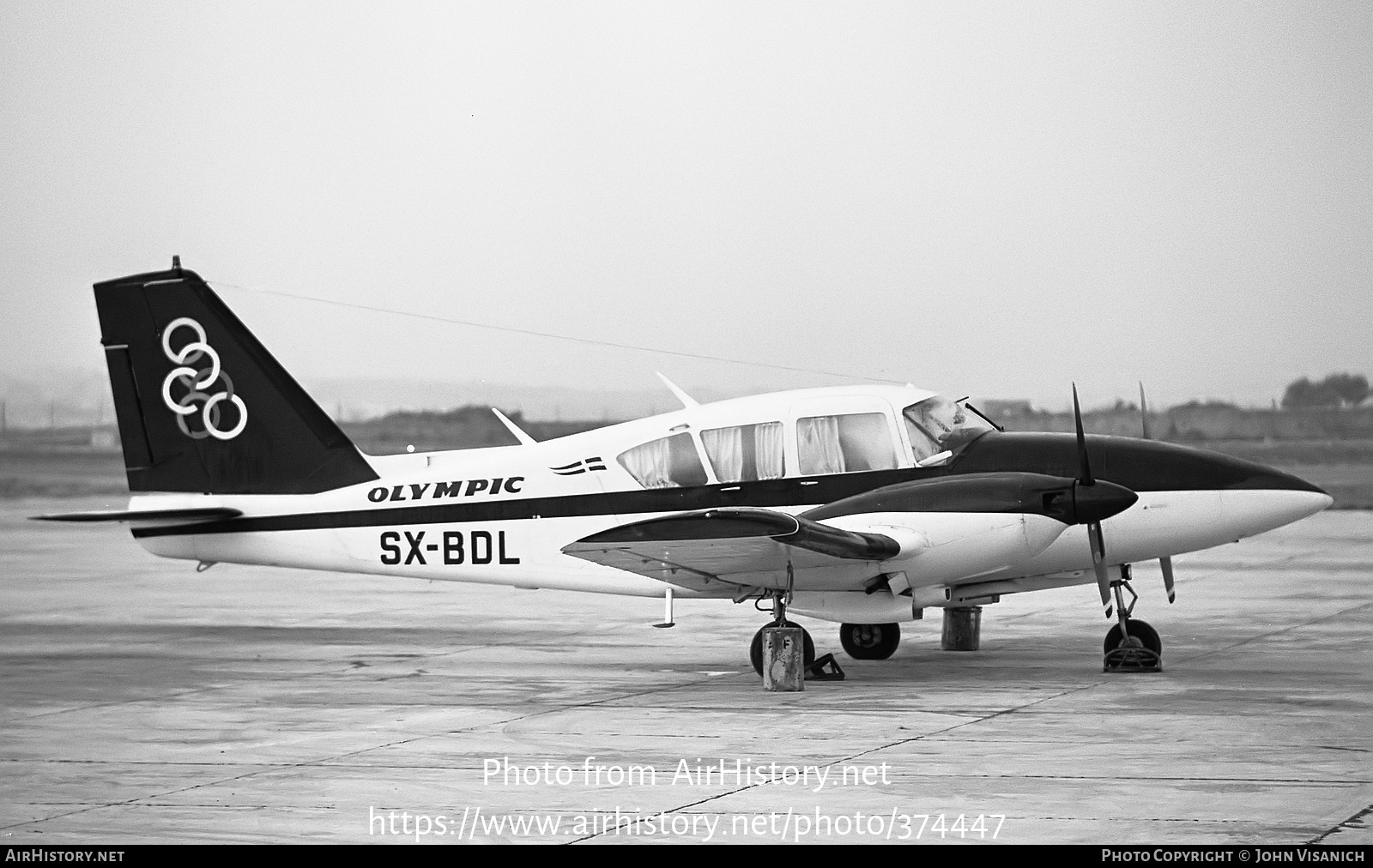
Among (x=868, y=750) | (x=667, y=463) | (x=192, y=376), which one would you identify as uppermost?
(x=192, y=376)

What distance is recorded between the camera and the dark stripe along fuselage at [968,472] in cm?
1318

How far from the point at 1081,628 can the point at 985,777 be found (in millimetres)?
9027

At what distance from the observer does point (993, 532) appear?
12680 millimetres

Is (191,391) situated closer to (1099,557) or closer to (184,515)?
(184,515)

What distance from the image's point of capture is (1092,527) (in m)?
13.0

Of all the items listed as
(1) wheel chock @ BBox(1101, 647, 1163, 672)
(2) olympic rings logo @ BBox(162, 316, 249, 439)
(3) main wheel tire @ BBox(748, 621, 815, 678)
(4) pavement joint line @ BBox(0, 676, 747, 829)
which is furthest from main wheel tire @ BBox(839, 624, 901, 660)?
(2) olympic rings logo @ BBox(162, 316, 249, 439)

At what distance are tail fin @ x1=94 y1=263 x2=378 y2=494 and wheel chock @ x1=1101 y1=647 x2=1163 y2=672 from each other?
738 cm

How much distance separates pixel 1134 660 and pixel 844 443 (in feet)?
9.88

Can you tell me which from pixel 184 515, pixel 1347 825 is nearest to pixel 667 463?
pixel 184 515

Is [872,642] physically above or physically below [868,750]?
above

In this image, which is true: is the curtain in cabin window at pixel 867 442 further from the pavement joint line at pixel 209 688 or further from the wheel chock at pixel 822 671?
the pavement joint line at pixel 209 688

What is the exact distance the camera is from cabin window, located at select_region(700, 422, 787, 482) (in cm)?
1380
